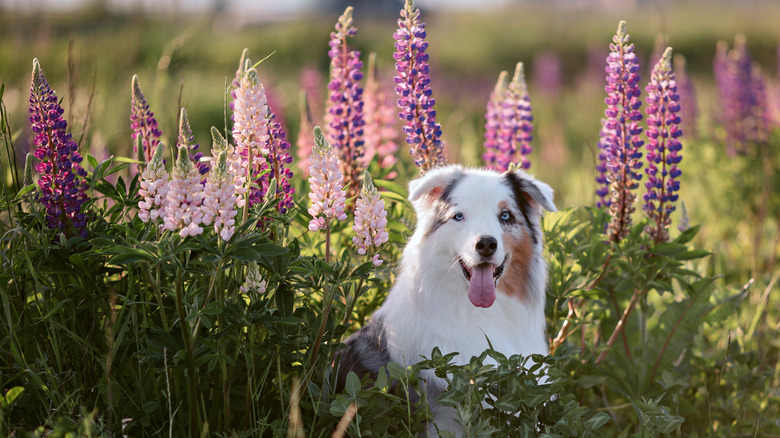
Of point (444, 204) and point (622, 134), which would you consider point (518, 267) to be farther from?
point (622, 134)

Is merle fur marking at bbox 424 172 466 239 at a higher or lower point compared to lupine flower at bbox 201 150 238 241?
lower

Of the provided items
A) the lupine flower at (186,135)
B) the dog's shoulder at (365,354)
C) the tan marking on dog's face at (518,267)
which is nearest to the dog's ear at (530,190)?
the tan marking on dog's face at (518,267)

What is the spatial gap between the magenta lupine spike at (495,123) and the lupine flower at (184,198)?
2.06 metres

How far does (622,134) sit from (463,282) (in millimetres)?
1203

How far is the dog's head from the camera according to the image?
2914 mm

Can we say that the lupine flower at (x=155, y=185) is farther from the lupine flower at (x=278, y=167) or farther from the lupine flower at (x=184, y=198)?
the lupine flower at (x=278, y=167)

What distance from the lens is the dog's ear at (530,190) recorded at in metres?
3.12

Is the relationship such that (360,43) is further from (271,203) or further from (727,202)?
(271,203)

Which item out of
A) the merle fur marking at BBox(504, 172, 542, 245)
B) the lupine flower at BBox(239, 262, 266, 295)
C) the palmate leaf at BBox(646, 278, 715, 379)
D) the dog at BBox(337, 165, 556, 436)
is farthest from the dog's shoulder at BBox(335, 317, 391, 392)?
the palmate leaf at BBox(646, 278, 715, 379)

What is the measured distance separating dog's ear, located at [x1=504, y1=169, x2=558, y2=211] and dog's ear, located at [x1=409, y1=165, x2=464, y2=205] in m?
0.25

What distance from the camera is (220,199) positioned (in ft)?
7.29

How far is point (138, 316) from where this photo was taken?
2830mm

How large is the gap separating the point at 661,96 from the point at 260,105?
2.10 m

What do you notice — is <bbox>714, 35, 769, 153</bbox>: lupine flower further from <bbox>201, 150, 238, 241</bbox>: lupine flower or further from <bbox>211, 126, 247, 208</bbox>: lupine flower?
<bbox>201, 150, 238, 241</bbox>: lupine flower
